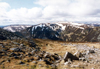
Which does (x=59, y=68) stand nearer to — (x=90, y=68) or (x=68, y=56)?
(x=68, y=56)

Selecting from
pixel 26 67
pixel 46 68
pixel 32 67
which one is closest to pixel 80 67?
pixel 46 68

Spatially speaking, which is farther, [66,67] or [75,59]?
[75,59]

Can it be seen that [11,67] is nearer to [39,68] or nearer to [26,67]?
[26,67]

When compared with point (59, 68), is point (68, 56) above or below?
above

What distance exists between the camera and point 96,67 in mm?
17344

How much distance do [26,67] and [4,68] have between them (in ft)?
14.5

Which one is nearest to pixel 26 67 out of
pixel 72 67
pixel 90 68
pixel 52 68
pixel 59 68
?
pixel 52 68

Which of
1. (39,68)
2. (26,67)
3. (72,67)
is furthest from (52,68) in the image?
(26,67)

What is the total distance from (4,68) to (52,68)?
32.8 ft

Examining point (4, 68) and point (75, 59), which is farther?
point (75, 59)

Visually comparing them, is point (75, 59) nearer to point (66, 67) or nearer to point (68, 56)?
point (68, 56)

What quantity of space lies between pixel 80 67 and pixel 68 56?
14.8 feet

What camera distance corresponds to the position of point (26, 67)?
17.8m

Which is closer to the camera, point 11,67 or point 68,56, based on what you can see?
point 11,67
